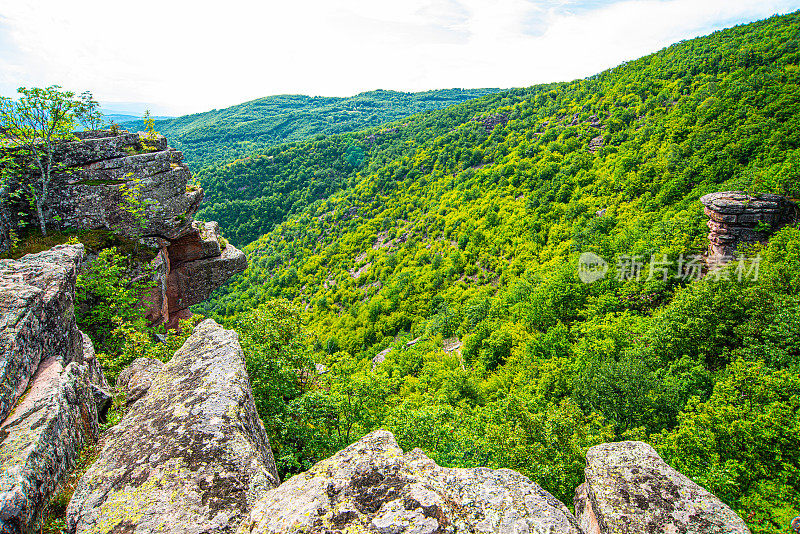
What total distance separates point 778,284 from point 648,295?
8140 millimetres

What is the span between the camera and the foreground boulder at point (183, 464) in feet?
15.8

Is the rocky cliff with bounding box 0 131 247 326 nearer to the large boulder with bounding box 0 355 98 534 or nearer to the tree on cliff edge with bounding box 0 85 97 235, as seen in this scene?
the tree on cliff edge with bounding box 0 85 97 235

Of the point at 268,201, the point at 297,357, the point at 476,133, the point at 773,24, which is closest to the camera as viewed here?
the point at 297,357

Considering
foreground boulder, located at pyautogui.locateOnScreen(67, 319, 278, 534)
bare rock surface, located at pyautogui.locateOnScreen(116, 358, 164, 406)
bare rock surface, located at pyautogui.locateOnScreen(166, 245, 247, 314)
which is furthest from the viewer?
bare rock surface, located at pyautogui.locateOnScreen(166, 245, 247, 314)

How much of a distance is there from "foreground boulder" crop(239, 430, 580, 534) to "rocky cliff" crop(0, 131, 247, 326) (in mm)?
14495

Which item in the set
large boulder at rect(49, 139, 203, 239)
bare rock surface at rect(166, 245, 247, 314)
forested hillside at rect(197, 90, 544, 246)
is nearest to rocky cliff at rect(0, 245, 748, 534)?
large boulder at rect(49, 139, 203, 239)

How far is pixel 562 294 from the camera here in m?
29.0

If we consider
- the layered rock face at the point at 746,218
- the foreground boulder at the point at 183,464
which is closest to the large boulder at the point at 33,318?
the foreground boulder at the point at 183,464

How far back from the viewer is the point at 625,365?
55.6 ft

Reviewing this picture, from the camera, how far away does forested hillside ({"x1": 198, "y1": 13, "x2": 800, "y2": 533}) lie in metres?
11.7

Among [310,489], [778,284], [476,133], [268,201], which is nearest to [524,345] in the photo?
[778,284]

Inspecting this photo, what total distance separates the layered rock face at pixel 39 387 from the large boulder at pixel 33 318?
0.02 m

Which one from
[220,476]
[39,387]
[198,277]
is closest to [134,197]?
[198,277]

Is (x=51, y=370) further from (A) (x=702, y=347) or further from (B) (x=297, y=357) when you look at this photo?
(A) (x=702, y=347)
